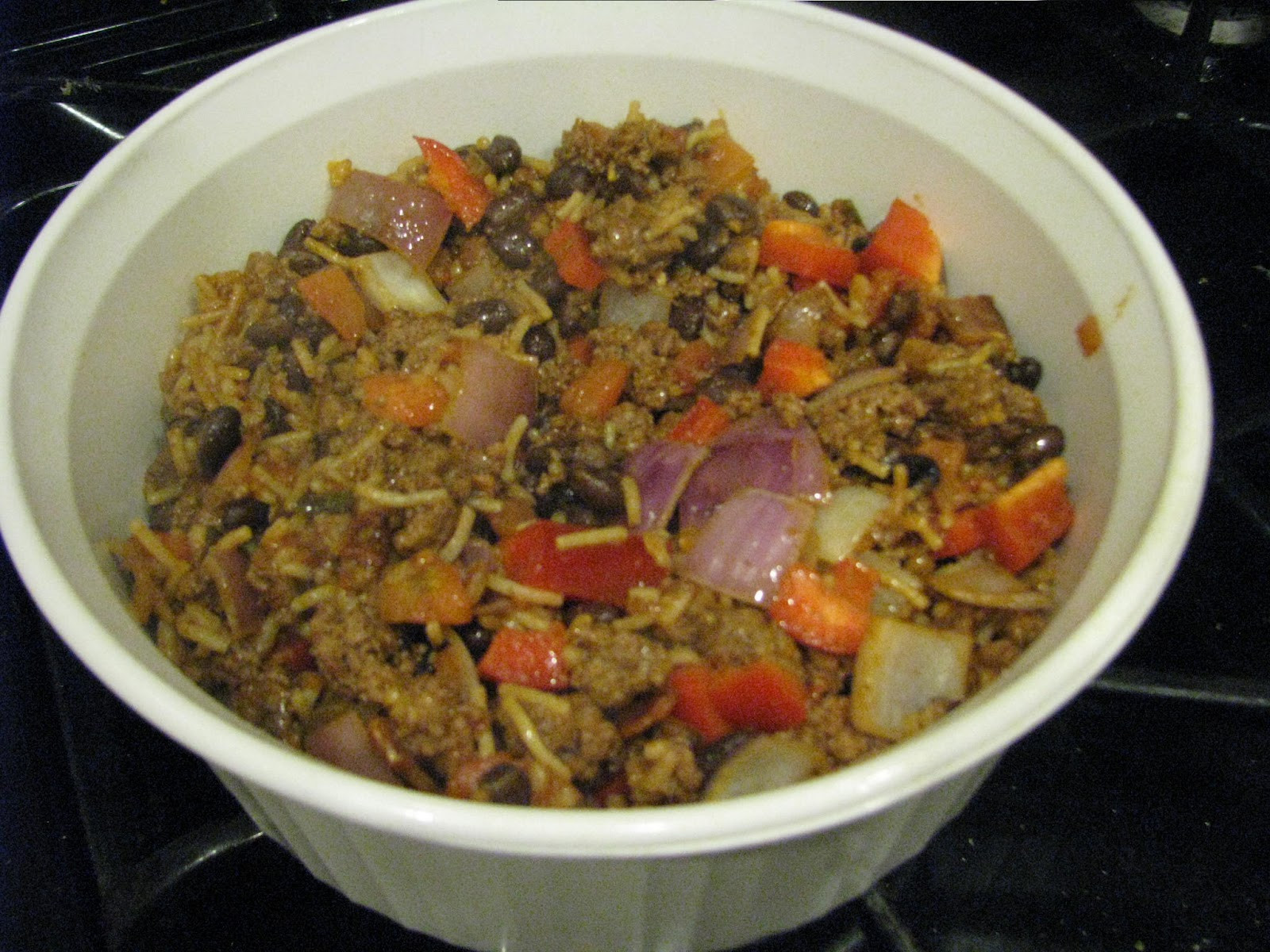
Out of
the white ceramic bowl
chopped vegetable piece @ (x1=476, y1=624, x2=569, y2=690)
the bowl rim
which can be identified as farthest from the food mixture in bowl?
the bowl rim

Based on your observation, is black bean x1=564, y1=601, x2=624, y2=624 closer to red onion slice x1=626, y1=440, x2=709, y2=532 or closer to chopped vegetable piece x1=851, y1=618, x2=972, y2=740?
Answer: red onion slice x1=626, y1=440, x2=709, y2=532

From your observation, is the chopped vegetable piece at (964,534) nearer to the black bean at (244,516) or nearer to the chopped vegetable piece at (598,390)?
the chopped vegetable piece at (598,390)

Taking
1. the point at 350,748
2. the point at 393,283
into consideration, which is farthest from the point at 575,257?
the point at 350,748

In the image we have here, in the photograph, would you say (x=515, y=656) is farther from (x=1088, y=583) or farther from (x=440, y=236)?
(x=440, y=236)

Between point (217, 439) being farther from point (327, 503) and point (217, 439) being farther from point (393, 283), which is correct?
point (393, 283)

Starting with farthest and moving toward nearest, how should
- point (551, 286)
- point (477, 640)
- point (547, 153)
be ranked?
point (547, 153)
point (551, 286)
point (477, 640)

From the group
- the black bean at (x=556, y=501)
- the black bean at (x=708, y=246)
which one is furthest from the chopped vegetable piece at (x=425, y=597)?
the black bean at (x=708, y=246)
